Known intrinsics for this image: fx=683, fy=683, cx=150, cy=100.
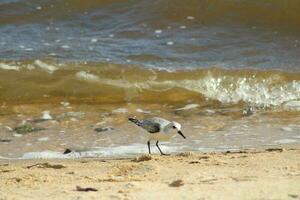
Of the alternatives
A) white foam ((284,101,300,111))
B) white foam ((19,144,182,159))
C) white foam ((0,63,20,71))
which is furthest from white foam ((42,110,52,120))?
white foam ((284,101,300,111))

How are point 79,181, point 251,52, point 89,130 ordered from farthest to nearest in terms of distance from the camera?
point 251,52, point 89,130, point 79,181

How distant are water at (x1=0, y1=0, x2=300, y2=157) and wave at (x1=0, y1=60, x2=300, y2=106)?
0.01 m

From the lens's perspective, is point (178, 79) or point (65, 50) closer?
point (178, 79)

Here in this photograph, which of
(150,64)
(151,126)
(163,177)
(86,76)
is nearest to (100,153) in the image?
Result: (151,126)

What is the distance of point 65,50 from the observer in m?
9.99

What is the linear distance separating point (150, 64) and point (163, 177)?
4743mm

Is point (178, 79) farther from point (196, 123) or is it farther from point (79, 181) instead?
point (79, 181)

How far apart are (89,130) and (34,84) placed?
228cm

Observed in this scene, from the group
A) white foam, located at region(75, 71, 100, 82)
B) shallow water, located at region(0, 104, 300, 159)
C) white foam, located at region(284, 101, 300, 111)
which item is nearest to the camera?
shallow water, located at region(0, 104, 300, 159)

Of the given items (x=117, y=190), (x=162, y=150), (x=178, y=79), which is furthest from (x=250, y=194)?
(x=178, y=79)

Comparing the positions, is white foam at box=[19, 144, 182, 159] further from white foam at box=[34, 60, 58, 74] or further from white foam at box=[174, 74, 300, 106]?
white foam at box=[34, 60, 58, 74]

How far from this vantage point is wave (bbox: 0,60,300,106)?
27.1ft

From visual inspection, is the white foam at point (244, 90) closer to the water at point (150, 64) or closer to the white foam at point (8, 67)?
the water at point (150, 64)

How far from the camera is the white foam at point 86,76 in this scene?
29.4ft
